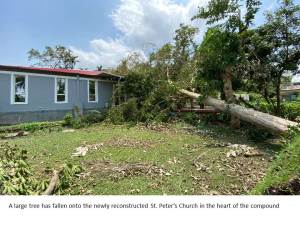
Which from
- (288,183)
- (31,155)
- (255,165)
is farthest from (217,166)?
(31,155)

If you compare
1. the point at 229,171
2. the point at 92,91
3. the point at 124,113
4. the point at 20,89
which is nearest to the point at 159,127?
the point at 124,113

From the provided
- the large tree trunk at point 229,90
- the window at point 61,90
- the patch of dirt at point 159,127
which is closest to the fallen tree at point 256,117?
the large tree trunk at point 229,90

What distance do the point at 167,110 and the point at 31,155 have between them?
6421mm

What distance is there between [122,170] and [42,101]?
10690 mm

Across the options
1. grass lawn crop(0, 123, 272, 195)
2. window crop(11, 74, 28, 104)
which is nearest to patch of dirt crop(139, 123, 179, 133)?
grass lawn crop(0, 123, 272, 195)

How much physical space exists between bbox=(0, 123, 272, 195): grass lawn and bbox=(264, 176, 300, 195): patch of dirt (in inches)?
22.9

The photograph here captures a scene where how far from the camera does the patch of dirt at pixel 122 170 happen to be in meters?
4.61

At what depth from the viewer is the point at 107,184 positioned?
422 centimetres

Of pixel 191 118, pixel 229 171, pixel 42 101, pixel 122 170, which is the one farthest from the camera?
pixel 42 101

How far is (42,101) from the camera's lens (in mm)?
13750

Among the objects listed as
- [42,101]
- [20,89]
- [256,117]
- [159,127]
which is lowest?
[159,127]

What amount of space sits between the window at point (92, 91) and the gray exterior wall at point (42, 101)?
0.29 metres

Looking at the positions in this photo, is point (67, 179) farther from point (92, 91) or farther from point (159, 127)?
point (92, 91)
